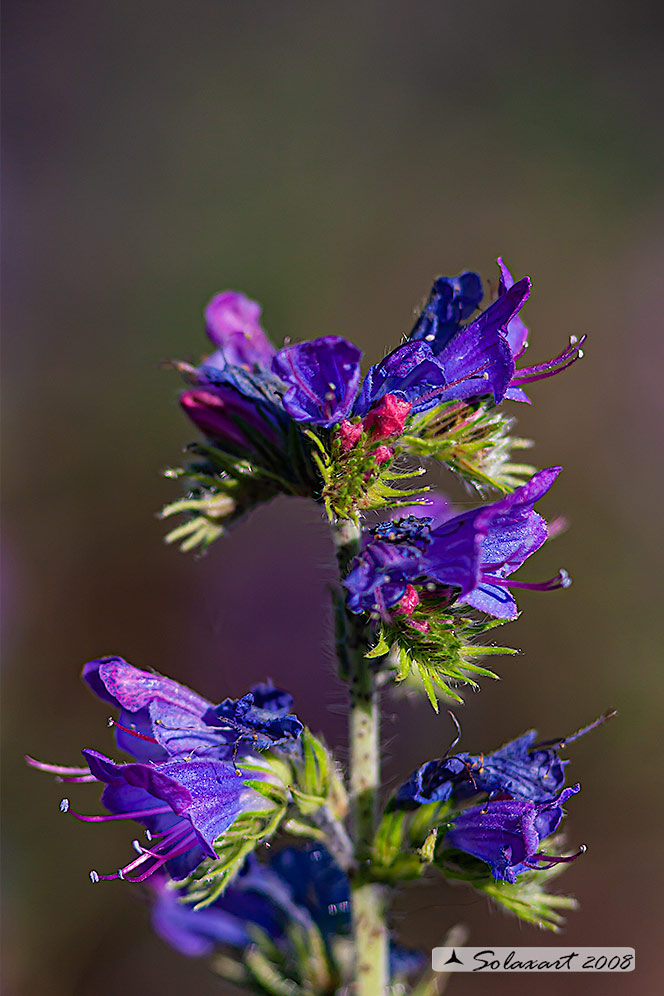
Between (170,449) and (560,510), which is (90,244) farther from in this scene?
(560,510)

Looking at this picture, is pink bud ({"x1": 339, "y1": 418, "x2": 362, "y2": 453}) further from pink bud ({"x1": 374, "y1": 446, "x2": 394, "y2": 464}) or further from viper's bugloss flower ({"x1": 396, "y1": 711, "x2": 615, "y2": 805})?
viper's bugloss flower ({"x1": 396, "y1": 711, "x2": 615, "y2": 805})

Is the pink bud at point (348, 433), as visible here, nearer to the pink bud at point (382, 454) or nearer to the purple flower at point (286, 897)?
the pink bud at point (382, 454)

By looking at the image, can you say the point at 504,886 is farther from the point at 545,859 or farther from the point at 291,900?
the point at 291,900

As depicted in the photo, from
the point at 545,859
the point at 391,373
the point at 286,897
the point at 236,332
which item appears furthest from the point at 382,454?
the point at 286,897

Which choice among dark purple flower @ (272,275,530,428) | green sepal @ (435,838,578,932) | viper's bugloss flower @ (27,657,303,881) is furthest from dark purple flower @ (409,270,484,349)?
green sepal @ (435,838,578,932)

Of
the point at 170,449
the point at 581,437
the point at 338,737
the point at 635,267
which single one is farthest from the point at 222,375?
the point at 635,267

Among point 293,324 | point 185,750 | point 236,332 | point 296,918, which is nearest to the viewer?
point 185,750

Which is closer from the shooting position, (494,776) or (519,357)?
(494,776)
